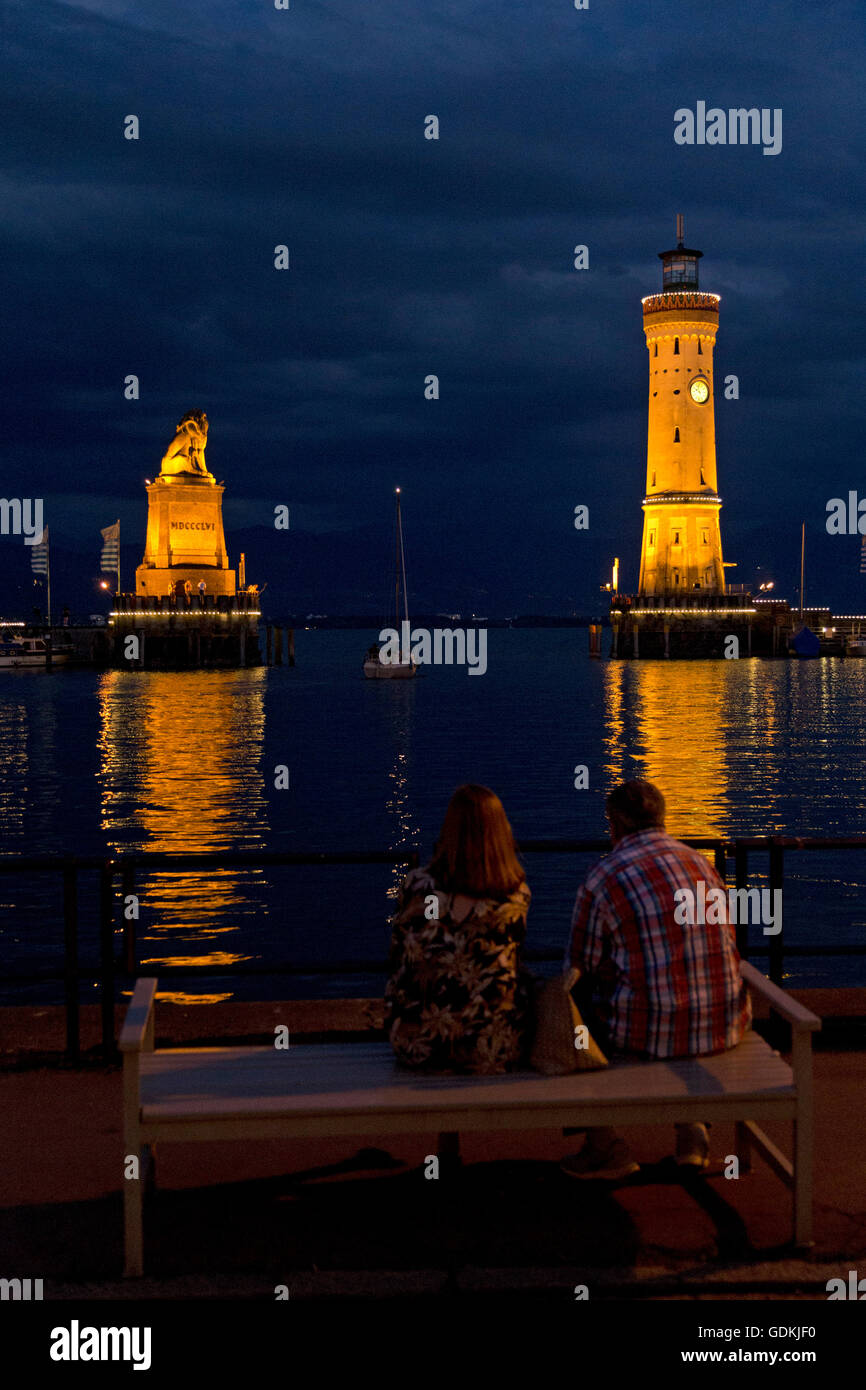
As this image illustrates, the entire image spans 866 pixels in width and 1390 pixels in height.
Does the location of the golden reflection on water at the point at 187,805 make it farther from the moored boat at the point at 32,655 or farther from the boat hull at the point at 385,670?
the moored boat at the point at 32,655

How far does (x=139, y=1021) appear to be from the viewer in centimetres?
550

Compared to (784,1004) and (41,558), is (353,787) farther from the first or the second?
(41,558)

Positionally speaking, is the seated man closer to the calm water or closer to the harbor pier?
the calm water

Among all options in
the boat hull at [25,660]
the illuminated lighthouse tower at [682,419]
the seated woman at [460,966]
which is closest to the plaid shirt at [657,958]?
the seated woman at [460,966]

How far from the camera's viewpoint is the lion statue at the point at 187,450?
5103 inches

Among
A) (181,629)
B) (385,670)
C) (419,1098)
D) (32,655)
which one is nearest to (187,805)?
(419,1098)

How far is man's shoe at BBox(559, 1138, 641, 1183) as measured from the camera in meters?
5.88

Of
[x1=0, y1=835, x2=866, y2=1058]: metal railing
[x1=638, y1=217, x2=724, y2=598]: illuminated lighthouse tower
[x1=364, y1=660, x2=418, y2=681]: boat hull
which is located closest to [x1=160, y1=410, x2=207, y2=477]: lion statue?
[x1=364, y1=660, x2=418, y2=681]: boat hull

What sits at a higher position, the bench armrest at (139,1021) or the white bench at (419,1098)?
the bench armrest at (139,1021)

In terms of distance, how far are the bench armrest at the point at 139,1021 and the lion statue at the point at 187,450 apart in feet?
417

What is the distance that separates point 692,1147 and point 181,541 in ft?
412
